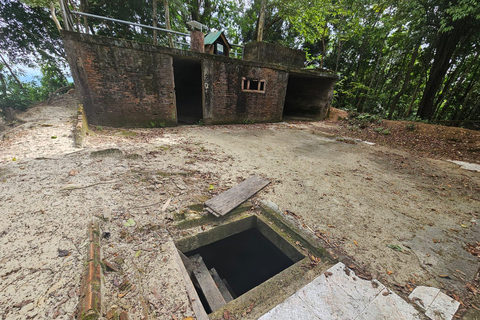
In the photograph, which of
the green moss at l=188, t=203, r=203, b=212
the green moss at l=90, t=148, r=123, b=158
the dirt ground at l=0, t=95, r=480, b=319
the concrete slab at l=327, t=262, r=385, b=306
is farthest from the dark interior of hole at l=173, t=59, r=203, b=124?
the concrete slab at l=327, t=262, r=385, b=306

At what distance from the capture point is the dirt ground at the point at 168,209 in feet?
5.30

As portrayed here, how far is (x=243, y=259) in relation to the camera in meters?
3.92

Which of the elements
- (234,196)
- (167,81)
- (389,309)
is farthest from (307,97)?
(389,309)

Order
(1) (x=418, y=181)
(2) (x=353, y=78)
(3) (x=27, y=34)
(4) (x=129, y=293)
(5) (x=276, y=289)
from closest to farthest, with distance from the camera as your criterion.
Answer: (4) (x=129, y=293)
(5) (x=276, y=289)
(1) (x=418, y=181)
(3) (x=27, y=34)
(2) (x=353, y=78)

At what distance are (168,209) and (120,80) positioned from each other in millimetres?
6314

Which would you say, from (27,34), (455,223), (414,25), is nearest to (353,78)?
(414,25)

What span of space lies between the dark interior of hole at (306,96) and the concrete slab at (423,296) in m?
11.8

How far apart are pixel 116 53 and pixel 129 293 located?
299 inches

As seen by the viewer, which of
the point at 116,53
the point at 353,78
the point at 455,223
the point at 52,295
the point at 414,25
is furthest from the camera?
the point at 353,78

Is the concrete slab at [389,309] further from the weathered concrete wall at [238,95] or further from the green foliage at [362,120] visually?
the green foliage at [362,120]

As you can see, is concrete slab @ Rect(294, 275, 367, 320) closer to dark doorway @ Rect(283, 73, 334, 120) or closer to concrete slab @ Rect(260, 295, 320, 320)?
concrete slab @ Rect(260, 295, 320, 320)

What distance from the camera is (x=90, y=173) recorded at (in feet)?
10.9

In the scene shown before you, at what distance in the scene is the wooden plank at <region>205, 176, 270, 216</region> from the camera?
8.93ft

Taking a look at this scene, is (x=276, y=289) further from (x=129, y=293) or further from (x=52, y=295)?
(x=52, y=295)
